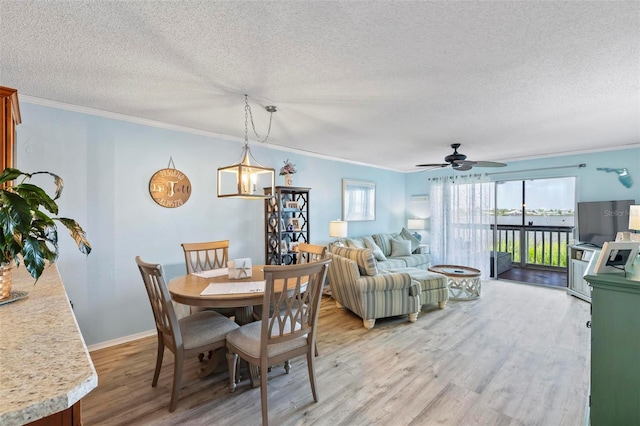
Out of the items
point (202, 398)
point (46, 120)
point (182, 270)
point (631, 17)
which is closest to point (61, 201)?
point (46, 120)

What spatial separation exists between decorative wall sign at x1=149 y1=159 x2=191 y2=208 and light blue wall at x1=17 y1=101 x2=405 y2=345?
0.06m

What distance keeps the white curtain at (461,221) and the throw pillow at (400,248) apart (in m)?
0.94

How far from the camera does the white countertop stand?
0.60 metres

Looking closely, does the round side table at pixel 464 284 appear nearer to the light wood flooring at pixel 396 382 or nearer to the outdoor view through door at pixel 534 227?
the light wood flooring at pixel 396 382

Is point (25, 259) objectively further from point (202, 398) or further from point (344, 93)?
point (344, 93)

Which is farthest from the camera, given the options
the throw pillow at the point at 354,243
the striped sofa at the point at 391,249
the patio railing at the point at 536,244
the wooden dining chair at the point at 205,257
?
the patio railing at the point at 536,244

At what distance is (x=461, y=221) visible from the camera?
622 cm

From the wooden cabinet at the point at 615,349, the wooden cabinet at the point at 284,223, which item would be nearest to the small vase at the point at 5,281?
the wooden cabinet at the point at 615,349

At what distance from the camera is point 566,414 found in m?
2.01

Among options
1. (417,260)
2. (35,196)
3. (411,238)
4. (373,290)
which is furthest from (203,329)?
(411,238)

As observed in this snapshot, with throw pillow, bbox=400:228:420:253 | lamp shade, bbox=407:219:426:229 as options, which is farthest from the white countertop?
lamp shade, bbox=407:219:426:229

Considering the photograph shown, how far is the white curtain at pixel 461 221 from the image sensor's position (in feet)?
19.3

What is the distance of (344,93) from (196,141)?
208 centimetres

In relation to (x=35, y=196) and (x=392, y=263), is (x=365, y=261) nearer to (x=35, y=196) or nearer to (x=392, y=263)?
(x=392, y=263)
